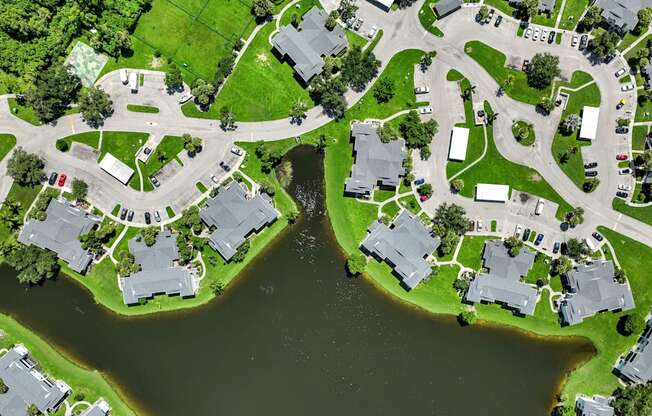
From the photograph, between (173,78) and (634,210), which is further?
(634,210)

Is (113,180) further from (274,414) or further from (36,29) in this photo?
(274,414)

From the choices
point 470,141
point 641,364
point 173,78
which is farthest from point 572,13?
point 173,78

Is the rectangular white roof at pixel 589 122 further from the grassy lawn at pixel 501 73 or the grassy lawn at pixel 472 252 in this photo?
the grassy lawn at pixel 472 252

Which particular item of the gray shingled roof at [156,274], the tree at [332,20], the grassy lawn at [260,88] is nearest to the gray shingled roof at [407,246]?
the grassy lawn at [260,88]

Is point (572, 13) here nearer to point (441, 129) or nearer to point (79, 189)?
point (441, 129)

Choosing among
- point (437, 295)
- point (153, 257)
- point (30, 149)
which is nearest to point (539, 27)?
point (437, 295)

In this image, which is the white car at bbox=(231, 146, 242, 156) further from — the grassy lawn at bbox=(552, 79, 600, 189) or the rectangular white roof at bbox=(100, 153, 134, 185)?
the grassy lawn at bbox=(552, 79, 600, 189)
